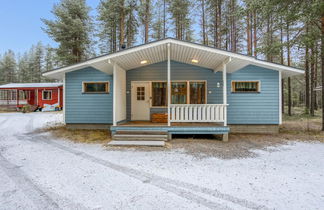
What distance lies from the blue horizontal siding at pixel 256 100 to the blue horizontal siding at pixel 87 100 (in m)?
5.33

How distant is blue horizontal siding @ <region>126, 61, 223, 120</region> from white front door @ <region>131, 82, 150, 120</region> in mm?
196

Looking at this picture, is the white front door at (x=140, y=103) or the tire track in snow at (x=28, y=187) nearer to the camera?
the tire track in snow at (x=28, y=187)

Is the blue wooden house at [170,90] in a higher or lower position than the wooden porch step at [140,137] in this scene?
higher

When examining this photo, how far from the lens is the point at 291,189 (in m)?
2.39

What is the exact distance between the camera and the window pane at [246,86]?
6625 millimetres

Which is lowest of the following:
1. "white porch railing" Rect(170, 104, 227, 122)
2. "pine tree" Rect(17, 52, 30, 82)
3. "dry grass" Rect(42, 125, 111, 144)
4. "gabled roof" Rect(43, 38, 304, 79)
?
"dry grass" Rect(42, 125, 111, 144)

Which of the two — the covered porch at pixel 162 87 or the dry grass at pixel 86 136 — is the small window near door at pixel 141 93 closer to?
the covered porch at pixel 162 87

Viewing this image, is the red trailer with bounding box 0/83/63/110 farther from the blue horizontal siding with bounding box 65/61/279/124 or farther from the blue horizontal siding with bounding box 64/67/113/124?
the blue horizontal siding with bounding box 65/61/279/124

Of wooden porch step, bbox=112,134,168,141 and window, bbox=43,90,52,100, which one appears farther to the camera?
window, bbox=43,90,52,100

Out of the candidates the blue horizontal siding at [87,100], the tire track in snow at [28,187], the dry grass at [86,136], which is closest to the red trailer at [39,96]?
the blue horizontal siding at [87,100]

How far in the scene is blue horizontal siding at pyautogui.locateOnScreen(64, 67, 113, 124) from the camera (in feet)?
22.9

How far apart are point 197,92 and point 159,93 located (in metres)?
→ 1.72

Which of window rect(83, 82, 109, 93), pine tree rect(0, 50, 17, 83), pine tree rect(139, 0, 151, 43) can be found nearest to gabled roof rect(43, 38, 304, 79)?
window rect(83, 82, 109, 93)

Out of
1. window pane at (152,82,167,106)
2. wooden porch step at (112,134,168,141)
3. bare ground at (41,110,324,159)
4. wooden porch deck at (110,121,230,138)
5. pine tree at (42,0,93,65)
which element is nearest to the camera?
bare ground at (41,110,324,159)
